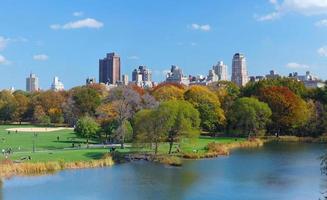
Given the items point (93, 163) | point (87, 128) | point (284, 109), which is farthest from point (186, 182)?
point (284, 109)

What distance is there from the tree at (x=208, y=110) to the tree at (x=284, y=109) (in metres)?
7.78

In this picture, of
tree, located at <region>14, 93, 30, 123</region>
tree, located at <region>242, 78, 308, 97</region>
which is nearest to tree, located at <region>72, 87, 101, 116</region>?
tree, located at <region>14, 93, 30, 123</region>

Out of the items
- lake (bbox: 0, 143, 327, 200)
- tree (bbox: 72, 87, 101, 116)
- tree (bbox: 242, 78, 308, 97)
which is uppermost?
tree (bbox: 242, 78, 308, 97)

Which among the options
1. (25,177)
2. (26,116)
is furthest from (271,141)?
(26,116)

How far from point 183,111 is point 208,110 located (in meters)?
24.5

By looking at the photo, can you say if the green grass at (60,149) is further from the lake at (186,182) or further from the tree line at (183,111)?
the lake at (186,182)

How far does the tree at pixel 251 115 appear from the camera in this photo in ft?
242

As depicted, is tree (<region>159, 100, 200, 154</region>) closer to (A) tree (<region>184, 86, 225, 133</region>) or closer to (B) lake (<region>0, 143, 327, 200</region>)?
(B) lake (<region>0, 143, 327, 200</region>)

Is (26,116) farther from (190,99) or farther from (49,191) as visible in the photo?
(49,191)

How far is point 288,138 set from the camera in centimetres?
7694

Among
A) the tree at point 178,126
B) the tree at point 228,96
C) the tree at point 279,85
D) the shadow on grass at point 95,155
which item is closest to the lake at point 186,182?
the shadow on grass at point 95,155

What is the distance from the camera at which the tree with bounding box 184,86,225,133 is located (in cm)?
7850

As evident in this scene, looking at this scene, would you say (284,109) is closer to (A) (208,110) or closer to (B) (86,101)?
(A) (208,110)

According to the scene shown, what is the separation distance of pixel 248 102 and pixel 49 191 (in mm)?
44479
